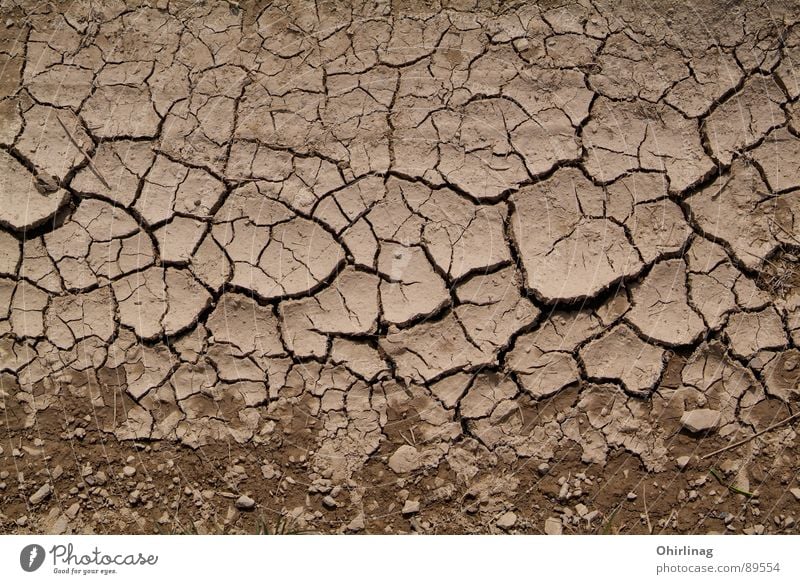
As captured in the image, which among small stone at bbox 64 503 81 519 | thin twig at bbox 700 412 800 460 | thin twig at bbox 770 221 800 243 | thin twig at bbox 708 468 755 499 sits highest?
thin twig at bbox 770 221 800 243

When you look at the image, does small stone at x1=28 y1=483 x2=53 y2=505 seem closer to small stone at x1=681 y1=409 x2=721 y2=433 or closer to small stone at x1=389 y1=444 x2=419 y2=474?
small stone at x1=389 y1=444 x2=419 y2=474

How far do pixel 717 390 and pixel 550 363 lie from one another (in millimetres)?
698

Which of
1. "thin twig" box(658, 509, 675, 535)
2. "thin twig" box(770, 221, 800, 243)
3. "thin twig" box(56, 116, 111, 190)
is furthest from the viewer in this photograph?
"thin twig" box(56, 116, 111, 190)

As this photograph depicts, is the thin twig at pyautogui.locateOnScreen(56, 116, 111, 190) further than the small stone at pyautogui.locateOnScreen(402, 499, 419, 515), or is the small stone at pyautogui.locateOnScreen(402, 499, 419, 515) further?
the thin twig at pyautogui.locateOnScreen(56, 116, 111, 190)

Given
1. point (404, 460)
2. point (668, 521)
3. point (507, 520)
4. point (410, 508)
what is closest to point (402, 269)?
point (404, 460)

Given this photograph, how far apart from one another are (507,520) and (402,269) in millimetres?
1125

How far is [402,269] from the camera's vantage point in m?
3.09

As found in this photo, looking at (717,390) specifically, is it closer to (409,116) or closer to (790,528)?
(790,528)

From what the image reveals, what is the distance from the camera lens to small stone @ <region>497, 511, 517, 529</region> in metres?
2.88

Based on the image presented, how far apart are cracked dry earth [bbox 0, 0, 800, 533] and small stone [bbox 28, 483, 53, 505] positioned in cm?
3

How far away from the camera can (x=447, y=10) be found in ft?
11.2

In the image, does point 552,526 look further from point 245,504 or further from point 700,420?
point 245,504

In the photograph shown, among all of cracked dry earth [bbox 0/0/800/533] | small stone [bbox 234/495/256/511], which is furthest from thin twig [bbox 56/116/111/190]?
small stone [bbox 234/495/256/511]

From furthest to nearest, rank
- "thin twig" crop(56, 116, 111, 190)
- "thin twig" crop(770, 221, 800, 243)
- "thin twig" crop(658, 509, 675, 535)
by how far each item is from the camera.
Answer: "thin twig" crop(56, 116, 111, 190)
"thin twig" crop(770, 221, 800, 243)
"thin twig" crop(658, 509, 675, 535)
